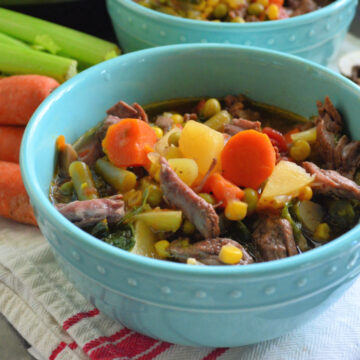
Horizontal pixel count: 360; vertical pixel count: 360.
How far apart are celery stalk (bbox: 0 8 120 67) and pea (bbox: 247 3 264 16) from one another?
748 millimetres

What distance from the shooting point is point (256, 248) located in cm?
176

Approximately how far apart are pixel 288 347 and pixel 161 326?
46 cm

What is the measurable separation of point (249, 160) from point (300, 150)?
1.03ft

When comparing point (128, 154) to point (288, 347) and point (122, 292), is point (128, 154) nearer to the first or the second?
point (122, 292)

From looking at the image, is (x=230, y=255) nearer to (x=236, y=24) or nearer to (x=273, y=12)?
(x=236, y=24)

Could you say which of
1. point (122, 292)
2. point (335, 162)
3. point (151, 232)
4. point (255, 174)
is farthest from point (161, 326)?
point (335, 162)

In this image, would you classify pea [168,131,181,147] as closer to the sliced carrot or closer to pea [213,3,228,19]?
the sliced carrot

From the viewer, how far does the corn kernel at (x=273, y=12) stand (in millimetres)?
2889

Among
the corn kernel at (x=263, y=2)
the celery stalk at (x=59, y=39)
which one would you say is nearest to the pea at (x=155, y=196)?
the celery stalk at (x=59, y=39)

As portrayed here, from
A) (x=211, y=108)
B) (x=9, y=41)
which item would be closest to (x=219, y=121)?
(x=211, y=108)

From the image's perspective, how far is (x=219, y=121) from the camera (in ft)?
7.33

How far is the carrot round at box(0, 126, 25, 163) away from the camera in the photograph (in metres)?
2.60

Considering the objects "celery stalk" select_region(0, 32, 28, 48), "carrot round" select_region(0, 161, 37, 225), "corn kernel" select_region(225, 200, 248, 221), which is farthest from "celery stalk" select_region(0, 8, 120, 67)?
"corn kernel" select_region(225, 200, 248, 221)

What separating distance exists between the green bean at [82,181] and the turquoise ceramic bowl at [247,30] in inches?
38.7
